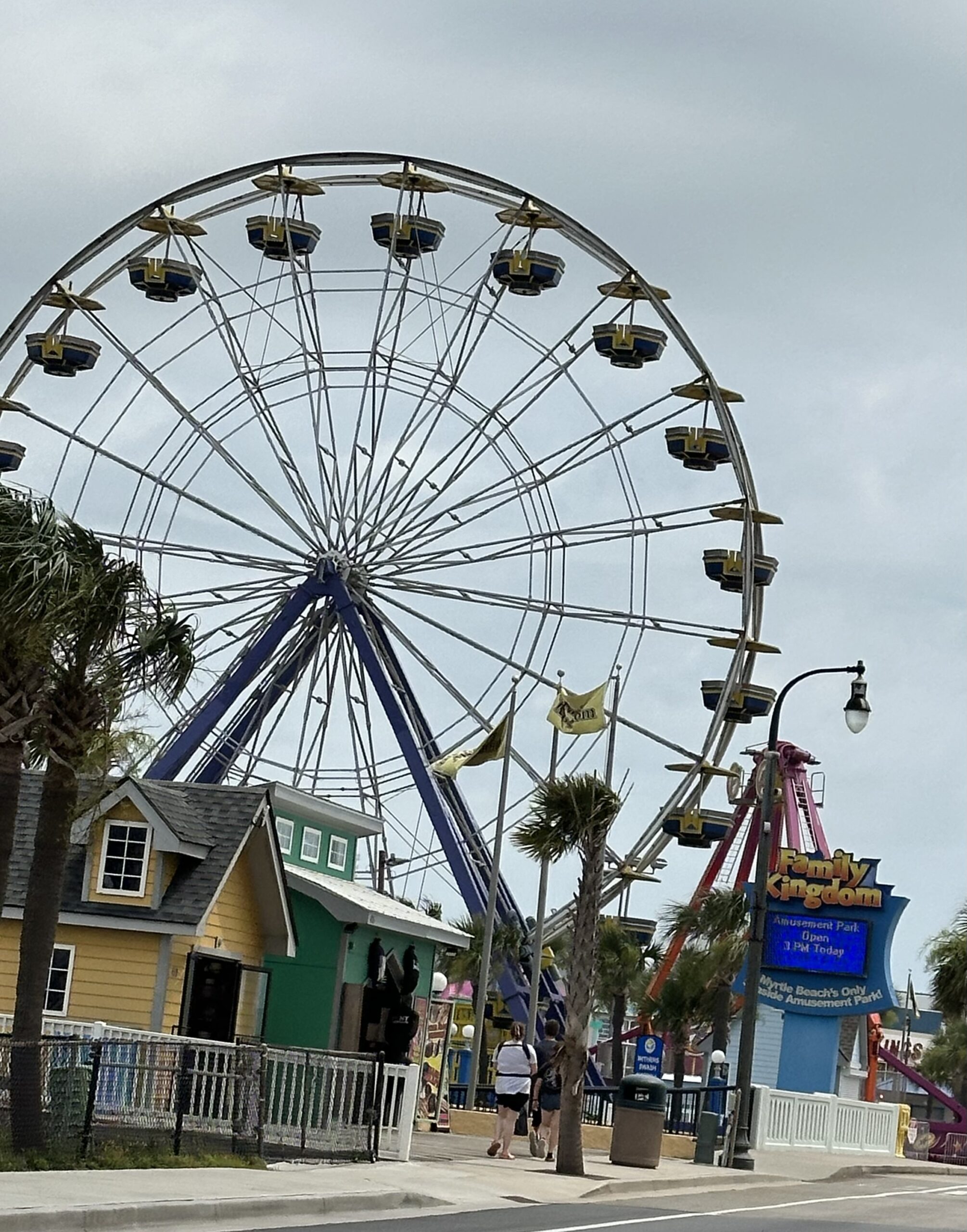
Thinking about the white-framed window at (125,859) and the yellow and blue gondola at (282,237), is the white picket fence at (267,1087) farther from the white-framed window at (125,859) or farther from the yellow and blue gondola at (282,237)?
the yellow and blue gondola at (282,237)

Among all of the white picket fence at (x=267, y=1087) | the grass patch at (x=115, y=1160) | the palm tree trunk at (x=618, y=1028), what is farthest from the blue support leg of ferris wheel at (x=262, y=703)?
the palm tree trunk at (x=618, y=1028)

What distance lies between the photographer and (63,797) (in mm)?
17766

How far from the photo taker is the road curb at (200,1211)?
1291 cm

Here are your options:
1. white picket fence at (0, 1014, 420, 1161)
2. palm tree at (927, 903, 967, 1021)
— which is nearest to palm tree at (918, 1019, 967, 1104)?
palm tree at (927, 903, 967, 1021)

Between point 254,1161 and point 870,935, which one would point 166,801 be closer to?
point 254,1161

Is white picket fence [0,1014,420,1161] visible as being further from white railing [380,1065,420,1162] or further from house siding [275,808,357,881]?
house siding [275,808,357,881]

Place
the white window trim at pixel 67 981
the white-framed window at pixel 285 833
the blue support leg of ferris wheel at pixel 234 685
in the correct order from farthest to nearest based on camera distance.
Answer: the blue support leg of ferris wheel at pixel 234 685 < the white-framed window at pixel 285 833 < the white window trim at pixel 67 981

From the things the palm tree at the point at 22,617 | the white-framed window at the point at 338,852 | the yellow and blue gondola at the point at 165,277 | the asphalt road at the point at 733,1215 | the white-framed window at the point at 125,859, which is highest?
the yellow and blue gondola at the point at 165,277

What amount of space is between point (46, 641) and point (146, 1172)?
409 centimetres

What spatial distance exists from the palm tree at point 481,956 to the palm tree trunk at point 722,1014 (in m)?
6.05

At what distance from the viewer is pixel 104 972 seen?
2491cm

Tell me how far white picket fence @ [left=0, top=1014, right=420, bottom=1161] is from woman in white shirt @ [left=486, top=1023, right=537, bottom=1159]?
1649mm

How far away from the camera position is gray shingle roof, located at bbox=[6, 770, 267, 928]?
81.5 ft

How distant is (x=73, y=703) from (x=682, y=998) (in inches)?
1593
